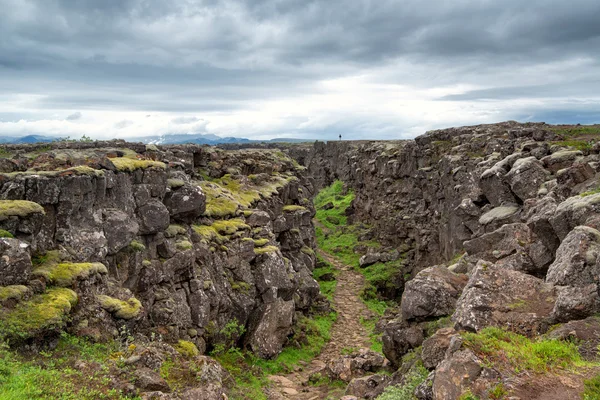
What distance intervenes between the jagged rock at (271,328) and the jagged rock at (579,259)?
1914 cm

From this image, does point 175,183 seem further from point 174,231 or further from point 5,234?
point 5,234

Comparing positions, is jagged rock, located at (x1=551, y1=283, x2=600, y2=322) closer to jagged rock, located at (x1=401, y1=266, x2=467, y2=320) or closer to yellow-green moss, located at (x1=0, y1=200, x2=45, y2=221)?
jagged rock, located at (x1=401, y1=266, x2=467, y2=320)

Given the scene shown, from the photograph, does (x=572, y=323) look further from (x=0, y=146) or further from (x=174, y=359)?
(x=0, y=146)

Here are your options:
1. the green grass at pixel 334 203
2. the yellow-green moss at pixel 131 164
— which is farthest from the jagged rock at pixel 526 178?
the green grass at pixel 334 203

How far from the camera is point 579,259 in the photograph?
52.7ft

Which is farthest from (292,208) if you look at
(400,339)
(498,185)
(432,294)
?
(432,294)

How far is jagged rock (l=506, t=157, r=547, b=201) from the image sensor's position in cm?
2709

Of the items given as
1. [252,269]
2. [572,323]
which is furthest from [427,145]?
[572,323]

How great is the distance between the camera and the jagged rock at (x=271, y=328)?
98.5 ft

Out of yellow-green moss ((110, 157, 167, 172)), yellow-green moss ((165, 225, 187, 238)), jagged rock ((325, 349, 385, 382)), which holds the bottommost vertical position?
jagged rock ((325, 349, 385, 382))

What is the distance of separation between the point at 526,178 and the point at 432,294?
11486 millimetres

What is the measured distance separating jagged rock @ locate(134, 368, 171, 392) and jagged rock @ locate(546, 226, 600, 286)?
1554 centimetres

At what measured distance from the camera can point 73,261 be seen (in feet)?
66.5

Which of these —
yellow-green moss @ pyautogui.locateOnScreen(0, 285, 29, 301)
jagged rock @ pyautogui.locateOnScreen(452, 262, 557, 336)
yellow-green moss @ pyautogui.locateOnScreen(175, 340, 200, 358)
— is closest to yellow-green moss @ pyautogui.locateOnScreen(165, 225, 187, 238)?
yellow-green moss @ pyautogui.locateOnScreen(175, 340, 200, 358)
